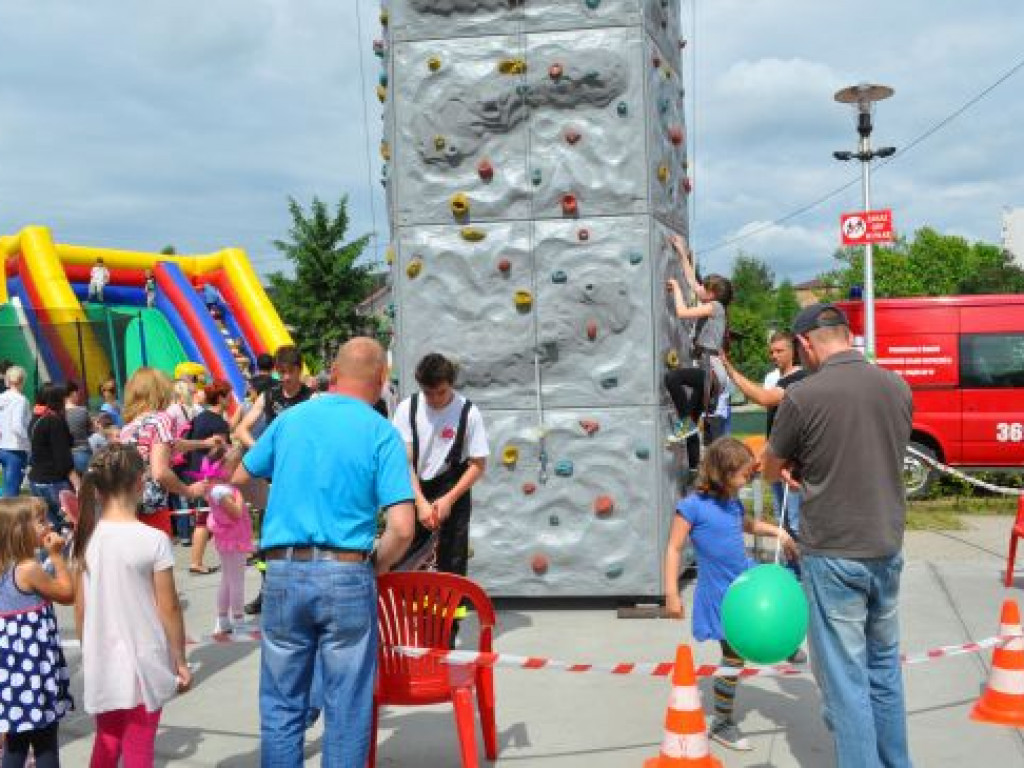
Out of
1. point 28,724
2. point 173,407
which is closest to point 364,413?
point 28,724

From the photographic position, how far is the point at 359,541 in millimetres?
3641

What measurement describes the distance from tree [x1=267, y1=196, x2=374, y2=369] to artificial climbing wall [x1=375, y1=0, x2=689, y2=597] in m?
31.4

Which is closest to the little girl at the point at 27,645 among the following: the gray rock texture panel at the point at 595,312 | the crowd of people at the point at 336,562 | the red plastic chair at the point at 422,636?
the crowd of people at the point at 336,562

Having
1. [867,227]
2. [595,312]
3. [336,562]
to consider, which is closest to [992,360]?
[867,227]

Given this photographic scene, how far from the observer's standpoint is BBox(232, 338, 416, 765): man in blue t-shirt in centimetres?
359

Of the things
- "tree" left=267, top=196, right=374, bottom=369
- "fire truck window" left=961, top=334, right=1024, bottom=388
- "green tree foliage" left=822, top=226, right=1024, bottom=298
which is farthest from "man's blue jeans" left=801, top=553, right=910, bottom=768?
"green tree foliage" left=822, top=226, right=1024, bottom=298

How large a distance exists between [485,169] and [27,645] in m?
4.68

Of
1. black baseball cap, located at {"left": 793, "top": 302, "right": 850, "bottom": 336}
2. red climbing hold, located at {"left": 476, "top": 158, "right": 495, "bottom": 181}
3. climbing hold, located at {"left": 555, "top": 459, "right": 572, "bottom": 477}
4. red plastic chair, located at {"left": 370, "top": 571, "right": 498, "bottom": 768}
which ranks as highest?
red climbing hold, located at {"left": 476, "top": 158, "right": 495, "bottom": 181}

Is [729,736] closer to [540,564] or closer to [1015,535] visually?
[540,564]

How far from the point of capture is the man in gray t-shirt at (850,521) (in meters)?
3.83

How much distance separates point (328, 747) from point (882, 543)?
84.3 inches

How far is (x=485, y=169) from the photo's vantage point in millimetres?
7527

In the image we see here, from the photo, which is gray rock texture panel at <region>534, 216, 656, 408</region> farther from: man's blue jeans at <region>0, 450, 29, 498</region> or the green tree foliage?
the green tree foliage

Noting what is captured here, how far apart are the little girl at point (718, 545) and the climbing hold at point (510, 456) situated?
267 cm
